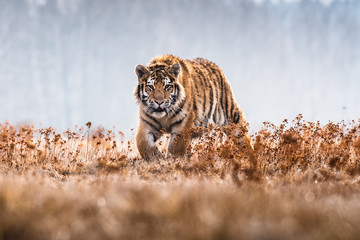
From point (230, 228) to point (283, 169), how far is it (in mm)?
4141

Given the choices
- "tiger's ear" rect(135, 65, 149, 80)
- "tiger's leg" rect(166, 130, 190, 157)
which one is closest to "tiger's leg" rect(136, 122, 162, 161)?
"tiger's leg" rect(166, 130, 190, 157)

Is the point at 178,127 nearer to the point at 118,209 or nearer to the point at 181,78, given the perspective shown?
the point at 181,78

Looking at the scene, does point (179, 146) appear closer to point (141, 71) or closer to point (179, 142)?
point (179, 142)

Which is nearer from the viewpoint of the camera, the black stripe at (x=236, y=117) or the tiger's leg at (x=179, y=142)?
the tiger's leg at (x=179, y=142)

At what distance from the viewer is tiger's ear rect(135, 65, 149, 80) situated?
714 centimetres

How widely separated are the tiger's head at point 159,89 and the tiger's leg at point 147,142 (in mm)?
381

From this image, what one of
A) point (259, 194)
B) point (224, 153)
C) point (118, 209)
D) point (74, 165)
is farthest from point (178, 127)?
point (118, 209)

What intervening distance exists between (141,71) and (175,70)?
72 cm

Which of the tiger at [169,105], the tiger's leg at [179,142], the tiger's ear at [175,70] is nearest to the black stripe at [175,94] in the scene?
the tiger at [169,105]

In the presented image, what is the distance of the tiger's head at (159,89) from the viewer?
22.6 ft

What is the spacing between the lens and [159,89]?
6.91 meters

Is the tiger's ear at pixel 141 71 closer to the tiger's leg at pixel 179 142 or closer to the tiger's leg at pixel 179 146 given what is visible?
the tiger's leg at pixel 179 142

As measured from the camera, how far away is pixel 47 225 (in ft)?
5.54

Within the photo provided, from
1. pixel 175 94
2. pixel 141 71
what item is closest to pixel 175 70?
pixel 175 94
